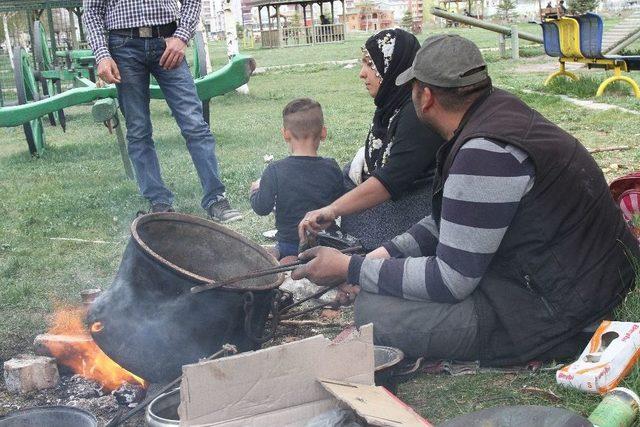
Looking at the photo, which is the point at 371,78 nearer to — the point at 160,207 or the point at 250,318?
the point at 250,318

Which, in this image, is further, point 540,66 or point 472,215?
point 540,66

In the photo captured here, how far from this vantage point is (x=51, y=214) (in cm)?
579

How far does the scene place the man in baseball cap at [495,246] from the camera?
2461 mm

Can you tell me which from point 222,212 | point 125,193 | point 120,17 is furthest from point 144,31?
point 125,193

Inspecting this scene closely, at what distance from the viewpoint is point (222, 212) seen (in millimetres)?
5309

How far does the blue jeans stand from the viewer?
523cm

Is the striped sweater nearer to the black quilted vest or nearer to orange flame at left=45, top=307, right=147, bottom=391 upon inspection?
the black quilted vest

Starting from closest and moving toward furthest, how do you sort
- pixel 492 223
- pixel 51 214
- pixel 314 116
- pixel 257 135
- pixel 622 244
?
pixel 492 223 → pixel 622 244 → pixel 314 116 → pixel 51 214 → pixel 257 135

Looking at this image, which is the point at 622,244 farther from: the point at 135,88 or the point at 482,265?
the point at 135,88

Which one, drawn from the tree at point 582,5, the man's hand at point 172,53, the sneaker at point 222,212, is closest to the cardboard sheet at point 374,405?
the sneaker at point 222,212

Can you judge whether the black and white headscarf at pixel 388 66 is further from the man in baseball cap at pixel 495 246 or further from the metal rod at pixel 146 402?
the metal rod at pixel 146 402

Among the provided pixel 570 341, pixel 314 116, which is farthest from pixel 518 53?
pixel 570 341

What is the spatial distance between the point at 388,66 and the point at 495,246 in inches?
54.5

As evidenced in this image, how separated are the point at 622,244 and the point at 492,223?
1.75 feet
